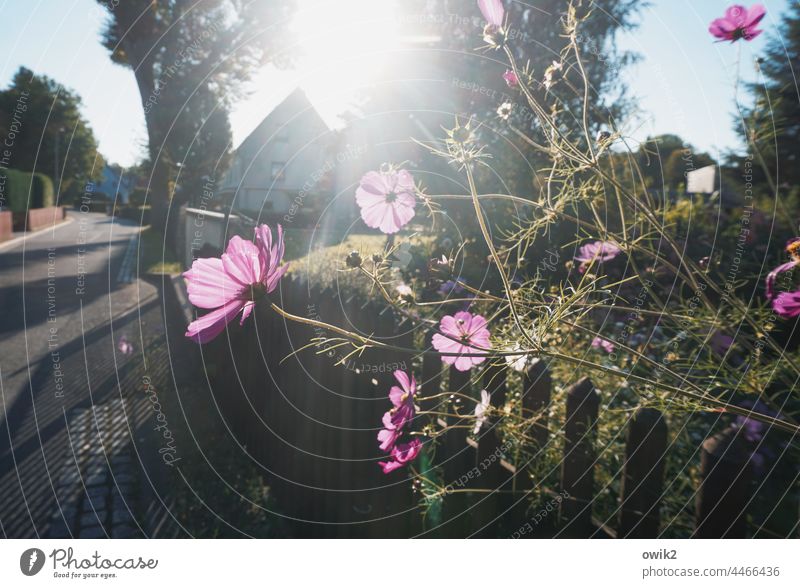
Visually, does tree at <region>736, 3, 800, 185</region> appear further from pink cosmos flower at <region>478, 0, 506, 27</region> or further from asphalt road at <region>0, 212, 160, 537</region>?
asphalt road at <region>0, 212, 160, 537</region>

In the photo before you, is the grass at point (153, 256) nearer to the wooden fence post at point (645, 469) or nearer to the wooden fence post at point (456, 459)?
the wooden fence post at point (456, 459)

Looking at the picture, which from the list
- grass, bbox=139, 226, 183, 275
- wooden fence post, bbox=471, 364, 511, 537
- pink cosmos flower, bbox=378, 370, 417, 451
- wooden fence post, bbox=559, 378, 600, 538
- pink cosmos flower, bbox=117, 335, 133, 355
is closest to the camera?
pink cosmos flower, bbox=378, 370, 417, 451

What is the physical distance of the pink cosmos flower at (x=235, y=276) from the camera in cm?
64

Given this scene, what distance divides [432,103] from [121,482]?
2.40 m

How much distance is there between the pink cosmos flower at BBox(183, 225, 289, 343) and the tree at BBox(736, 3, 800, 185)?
2.75ft

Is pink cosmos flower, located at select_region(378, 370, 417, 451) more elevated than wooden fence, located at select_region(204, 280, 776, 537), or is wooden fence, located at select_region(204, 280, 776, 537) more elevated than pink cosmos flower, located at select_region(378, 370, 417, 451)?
pink cosmos flower, located at select_region(378, 370, 417, 451)

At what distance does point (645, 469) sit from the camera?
1.09 m

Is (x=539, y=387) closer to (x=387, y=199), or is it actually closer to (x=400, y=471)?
(x=400, y=471)

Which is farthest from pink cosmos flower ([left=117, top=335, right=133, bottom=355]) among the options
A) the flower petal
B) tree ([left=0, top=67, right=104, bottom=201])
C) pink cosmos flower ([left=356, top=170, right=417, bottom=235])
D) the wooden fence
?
the flower petal

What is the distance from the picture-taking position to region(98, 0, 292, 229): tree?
1.86 m

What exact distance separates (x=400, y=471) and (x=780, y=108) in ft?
7.61

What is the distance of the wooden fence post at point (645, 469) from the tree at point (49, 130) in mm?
1283

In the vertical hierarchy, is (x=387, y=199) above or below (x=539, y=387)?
above

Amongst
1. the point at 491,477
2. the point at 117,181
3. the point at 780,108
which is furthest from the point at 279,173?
the point at 780,108
